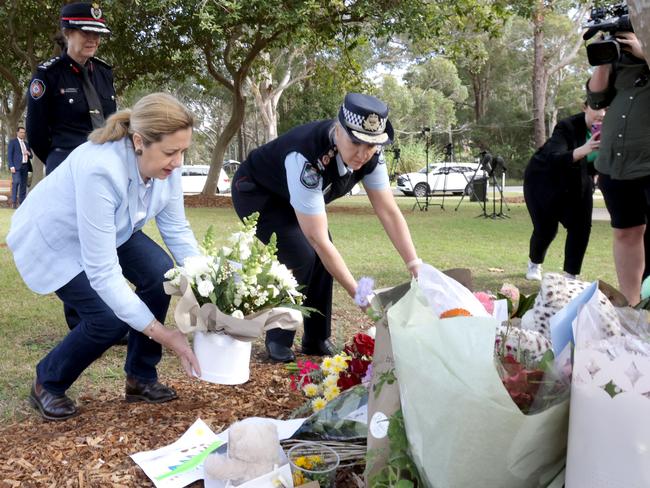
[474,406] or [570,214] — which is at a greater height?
[474,406]

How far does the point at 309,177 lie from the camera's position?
3.35 metres

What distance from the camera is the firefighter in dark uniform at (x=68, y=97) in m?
4.62

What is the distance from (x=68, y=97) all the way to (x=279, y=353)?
2277mm

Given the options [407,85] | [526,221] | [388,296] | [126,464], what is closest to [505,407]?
[388,296]

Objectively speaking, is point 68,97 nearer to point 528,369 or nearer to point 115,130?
point 115,130

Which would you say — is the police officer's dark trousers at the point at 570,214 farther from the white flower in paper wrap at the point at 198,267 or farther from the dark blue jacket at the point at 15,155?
the dark blue jacket at the point at 15,155

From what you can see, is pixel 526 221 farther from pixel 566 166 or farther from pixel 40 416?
pixel 40 416

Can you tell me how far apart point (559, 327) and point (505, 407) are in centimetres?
38

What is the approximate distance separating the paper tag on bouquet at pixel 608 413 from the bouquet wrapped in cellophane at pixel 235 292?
60.2 inches

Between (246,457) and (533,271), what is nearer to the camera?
(246,457)

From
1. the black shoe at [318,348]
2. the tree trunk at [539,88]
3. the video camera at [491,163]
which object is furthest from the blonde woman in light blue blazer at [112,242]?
the tree trunk at [539,88]

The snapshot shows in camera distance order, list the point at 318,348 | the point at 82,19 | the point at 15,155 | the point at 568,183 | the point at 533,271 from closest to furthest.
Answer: the point at 318,348, the point at 82,19, the point at 568,183, the point at 533,271, the point at 15,155

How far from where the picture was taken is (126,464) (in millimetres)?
2756

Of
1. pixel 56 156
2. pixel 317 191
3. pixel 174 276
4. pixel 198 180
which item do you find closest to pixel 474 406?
pixel 174 276
